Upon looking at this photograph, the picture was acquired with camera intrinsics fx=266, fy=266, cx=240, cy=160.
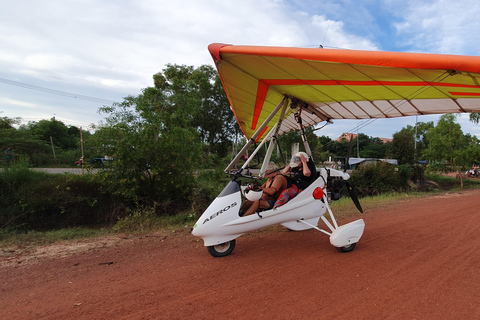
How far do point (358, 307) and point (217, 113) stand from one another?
2686 cm

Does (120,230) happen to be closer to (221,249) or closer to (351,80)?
(221,249)

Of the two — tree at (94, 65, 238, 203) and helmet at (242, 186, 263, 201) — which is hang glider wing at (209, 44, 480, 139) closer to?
helmet at (242, 186, 263, 201)

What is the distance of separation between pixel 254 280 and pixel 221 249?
1.09 m

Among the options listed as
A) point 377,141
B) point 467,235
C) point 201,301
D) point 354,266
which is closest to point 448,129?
point 467,235

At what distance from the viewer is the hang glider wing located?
2781 mm

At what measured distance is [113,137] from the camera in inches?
361

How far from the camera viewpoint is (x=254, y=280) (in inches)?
143

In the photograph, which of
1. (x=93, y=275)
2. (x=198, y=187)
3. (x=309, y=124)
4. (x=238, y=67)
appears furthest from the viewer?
(x=198, y=187)

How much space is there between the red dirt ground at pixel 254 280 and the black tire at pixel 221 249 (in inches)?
4.1

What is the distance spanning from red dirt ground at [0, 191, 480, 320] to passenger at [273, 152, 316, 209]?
3.51 ft

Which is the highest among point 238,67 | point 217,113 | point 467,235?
point 217,113

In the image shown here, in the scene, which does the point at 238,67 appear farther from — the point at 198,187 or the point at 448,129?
the point at 448,129

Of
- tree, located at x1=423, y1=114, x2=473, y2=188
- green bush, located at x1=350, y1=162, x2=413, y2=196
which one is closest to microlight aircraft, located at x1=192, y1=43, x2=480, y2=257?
green bush, located at x1=350, y1=162, x2=413, y2=196

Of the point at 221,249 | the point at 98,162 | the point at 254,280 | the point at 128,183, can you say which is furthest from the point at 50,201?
the point at 254,280
